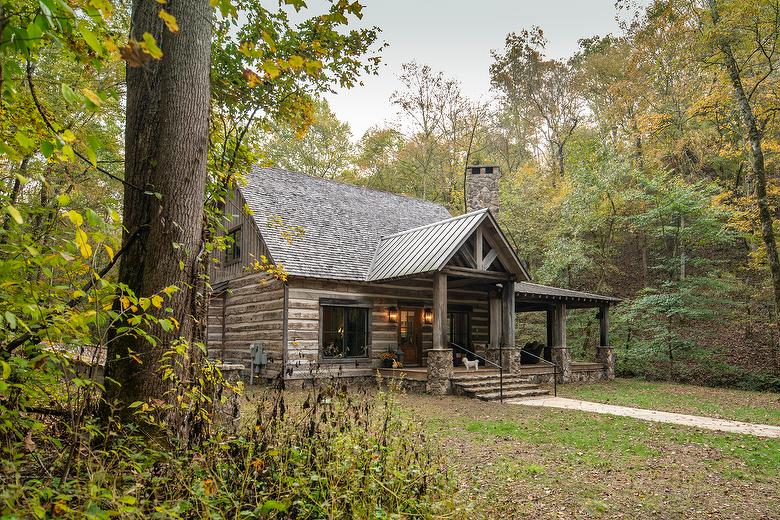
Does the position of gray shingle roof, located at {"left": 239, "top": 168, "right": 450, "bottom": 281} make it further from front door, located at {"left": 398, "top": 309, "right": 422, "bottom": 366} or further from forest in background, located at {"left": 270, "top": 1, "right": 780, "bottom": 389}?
forest in background, located at {"left": 270, "top": 1, "right": 780, "bottom": 389}

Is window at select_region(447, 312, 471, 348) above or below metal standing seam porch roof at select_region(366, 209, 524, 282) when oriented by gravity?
below

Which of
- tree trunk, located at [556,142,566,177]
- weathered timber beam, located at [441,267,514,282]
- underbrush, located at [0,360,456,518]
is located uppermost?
tree trunk, located at [556,142,566,177]

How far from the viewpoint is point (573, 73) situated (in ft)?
93.9

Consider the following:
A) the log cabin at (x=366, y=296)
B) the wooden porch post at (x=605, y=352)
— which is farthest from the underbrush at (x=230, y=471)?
the wooden porch post at (x=605, y=352)

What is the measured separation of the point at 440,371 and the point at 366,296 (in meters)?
3.62

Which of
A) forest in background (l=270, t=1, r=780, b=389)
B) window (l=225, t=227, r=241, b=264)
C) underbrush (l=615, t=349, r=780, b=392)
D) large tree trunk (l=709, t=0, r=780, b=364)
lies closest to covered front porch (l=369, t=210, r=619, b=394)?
underbrush (l=615, t=349, r=780, b=392)

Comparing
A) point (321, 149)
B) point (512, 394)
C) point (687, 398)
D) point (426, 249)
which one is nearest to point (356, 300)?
point (426, 249)

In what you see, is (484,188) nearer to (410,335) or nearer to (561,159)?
(410,335)

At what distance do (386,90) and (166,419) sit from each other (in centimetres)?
2836

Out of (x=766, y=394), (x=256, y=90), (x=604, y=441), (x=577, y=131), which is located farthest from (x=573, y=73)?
(x=256, y=90)

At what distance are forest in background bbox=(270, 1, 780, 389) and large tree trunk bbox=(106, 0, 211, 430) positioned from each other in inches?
444

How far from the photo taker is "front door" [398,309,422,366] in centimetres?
1611

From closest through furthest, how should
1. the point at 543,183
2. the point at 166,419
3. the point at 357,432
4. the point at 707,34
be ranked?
1. the point at 166,419
2. the point at 357,432
3. the point at 707,34
4. the point at 543,183

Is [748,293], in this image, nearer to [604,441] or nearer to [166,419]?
[604,441]
